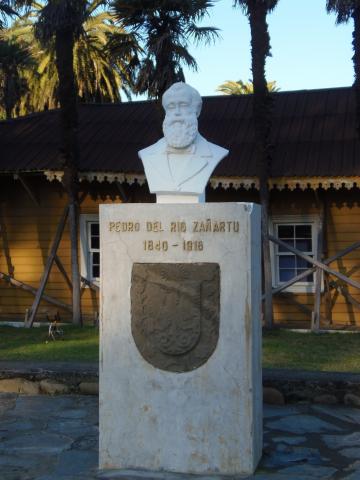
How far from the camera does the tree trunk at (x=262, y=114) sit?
43.6 feet

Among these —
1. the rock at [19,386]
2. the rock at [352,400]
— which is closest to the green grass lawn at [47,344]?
the rock at [19,386]

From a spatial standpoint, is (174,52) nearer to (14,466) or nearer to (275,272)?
(275,272)

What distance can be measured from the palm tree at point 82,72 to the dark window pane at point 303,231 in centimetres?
1717

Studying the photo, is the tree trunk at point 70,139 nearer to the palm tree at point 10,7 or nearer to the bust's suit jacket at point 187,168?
the palm tree at point 10,7

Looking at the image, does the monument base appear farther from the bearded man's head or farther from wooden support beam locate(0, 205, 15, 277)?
wooden support beam locate(0, 205, 15, 277)

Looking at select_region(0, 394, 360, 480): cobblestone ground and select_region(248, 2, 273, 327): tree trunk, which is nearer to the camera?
select_region(0, 394, 360, 480): cobblestone ground

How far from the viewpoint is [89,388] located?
8.03m

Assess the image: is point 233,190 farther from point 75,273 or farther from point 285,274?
point 75,273

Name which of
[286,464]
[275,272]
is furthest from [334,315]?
[286,464]

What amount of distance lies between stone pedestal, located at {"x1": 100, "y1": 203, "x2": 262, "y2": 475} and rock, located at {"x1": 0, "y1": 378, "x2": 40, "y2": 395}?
2.59m

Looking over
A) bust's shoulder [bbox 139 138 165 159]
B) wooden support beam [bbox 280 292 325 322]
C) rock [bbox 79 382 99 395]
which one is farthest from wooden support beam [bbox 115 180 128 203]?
bust's shoulder [bbox 139 138 165 159]

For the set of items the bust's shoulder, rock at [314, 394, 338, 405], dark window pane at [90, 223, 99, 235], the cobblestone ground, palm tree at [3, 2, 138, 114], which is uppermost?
palm tree at [3, 2, 138, 114]

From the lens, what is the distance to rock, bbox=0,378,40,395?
8164mm

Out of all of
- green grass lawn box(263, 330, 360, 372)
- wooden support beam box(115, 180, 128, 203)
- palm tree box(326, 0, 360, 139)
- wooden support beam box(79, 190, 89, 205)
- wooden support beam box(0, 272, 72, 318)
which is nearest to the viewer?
green grass lawn box(263, 330, 360, 372)
